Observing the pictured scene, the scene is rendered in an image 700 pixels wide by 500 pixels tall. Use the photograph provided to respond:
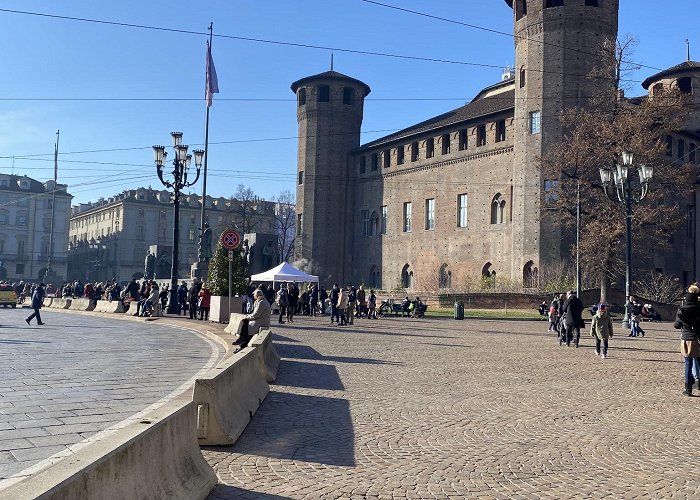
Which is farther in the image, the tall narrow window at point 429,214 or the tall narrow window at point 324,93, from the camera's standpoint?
the tall narrow window at point 324,93

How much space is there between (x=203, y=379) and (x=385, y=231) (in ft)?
185

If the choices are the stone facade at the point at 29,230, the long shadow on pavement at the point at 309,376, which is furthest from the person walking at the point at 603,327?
the stone facade at the point at 29,230

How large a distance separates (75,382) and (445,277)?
153 ft

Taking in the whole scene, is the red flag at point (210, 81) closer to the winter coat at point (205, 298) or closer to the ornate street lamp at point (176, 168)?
the ornate street lamp at point (176, 168)

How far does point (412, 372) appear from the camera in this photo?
12.1 m

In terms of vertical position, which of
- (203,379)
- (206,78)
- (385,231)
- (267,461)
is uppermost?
(206,78)

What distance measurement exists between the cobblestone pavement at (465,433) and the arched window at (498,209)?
36.9m

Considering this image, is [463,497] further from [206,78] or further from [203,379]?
[206,78]

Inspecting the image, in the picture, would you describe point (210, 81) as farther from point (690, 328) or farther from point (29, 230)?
point (29, 230)

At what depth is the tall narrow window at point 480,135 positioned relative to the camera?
5225 centimetres

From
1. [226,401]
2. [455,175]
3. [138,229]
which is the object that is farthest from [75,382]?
[138,229]

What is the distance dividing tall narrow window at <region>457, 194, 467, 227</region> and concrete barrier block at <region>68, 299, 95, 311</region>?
29.4m

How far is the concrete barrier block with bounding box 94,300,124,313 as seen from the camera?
3023 centimetres

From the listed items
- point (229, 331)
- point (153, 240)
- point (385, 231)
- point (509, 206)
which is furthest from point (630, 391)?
point (153, 240)
